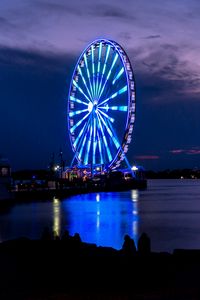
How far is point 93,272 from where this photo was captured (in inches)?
358

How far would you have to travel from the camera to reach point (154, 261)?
953 cm

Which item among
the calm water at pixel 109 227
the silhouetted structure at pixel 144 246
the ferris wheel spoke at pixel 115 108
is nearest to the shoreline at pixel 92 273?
the silhouetted structure at pixel 144 246

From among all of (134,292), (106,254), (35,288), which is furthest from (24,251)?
(134,292)

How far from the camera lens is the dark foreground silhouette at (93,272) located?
24.3ft

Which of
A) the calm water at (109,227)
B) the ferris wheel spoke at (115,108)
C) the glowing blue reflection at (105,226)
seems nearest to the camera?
the calm water at (109,227)

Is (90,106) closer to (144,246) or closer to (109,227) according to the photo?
(109,227)

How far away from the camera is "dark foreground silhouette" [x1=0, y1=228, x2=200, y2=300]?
7.40 m

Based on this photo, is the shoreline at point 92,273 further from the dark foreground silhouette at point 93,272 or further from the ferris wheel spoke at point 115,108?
the ferris wheel spoke at point 115,108

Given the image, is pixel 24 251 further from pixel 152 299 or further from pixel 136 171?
pixel 136 171

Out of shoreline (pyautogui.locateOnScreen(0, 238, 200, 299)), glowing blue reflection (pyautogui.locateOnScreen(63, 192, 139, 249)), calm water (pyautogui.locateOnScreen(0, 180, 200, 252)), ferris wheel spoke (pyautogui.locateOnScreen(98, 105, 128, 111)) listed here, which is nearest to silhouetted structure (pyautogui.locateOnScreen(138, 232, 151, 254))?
shoreline (pyautogui.locateOnScreen(0, 238, 200, 299))

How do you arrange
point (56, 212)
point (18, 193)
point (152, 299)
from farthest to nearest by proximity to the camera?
point (18, 193)
point (56, 212)
point (152, 299)

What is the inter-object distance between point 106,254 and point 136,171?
342 ft

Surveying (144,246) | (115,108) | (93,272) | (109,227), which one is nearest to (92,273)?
(93,272)

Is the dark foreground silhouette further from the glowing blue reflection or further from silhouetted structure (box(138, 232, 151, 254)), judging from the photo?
the glowing blue reflection
